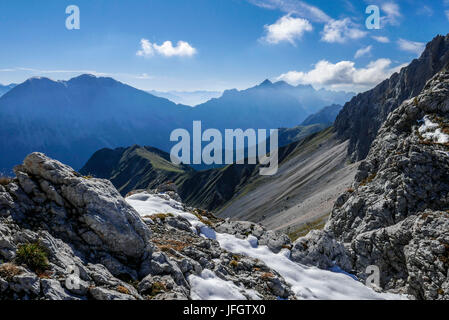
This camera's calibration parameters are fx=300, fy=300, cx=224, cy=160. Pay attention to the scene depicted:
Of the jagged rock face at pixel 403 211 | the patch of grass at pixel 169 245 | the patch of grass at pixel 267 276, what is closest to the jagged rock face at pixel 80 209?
the patch of grass at pixel 169 245

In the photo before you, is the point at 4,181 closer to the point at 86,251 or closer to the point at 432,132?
the point at 86,251

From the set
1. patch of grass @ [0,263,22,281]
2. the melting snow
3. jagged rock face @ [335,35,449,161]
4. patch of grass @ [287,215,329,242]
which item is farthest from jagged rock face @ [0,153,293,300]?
jagged rock face @ [335,35,449,161]

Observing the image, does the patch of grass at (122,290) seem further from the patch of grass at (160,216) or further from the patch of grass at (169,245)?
the patch of grass at (160,216)

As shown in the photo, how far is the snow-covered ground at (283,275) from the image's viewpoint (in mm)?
18297

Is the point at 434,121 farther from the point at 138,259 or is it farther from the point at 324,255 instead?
the point at 138,259

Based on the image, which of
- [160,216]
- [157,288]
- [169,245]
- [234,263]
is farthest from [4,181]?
[234,263]

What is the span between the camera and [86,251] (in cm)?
1747

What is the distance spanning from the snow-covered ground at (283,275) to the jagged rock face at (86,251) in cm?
90

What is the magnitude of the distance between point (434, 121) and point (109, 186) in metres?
50.1

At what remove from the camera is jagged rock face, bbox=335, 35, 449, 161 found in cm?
15188

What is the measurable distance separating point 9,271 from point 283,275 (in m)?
18.8

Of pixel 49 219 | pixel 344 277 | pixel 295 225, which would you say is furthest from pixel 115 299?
pixel 295 225
